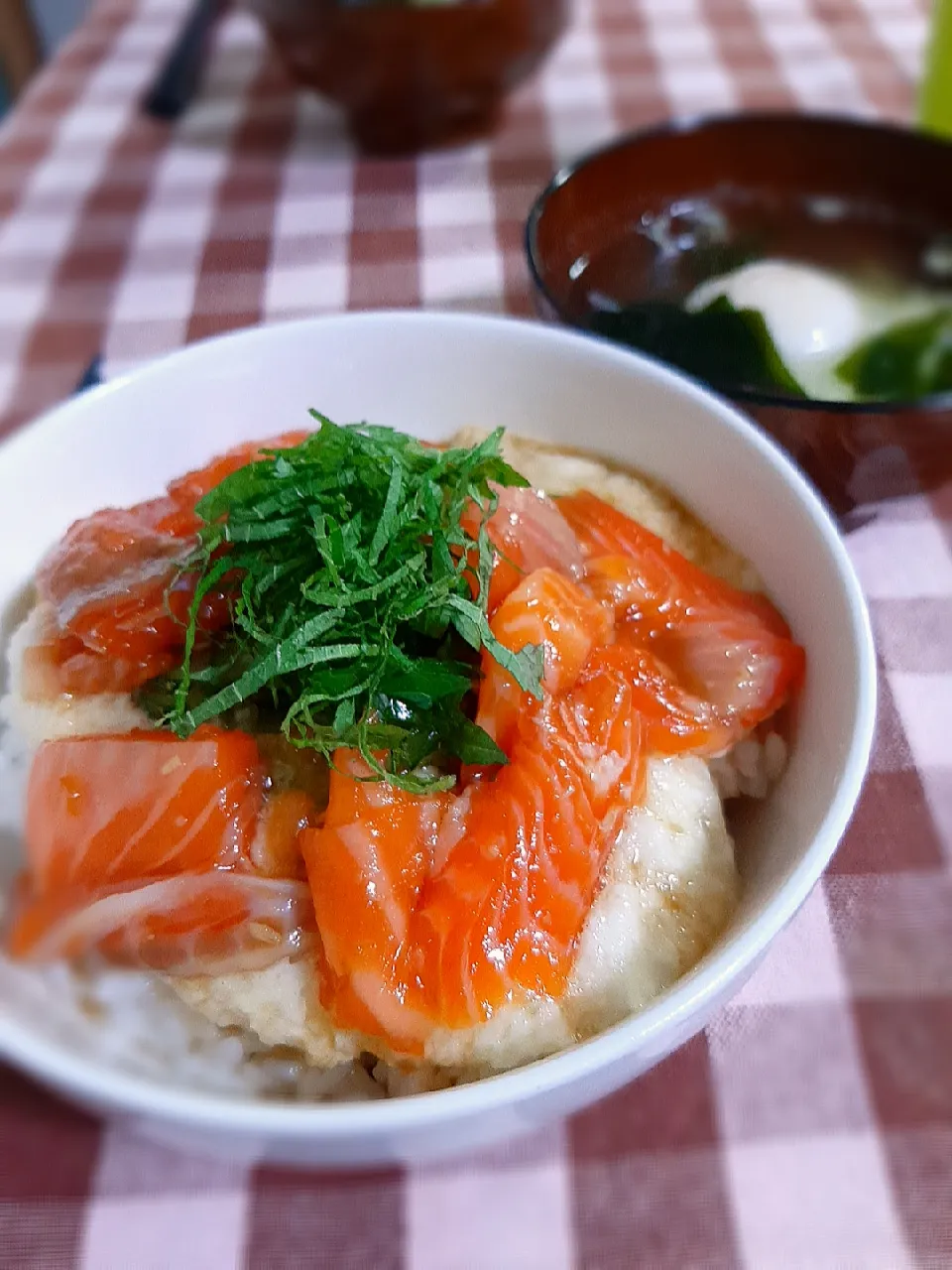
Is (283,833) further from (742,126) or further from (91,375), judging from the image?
(742,126)

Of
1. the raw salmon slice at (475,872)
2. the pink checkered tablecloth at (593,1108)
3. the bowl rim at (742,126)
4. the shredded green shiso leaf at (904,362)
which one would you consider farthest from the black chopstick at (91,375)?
the shredded green shiso leaf at (904,362)

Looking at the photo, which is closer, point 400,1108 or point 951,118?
point 400,1108

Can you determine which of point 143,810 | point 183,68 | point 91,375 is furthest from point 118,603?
point 183,68

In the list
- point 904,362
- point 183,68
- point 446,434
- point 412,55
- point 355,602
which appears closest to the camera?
point 355,602

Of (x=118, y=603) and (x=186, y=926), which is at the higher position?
(x=118, y=603)

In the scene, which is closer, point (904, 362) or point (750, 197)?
point (904, 362)

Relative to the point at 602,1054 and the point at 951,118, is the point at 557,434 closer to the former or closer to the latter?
the point at 602,1054

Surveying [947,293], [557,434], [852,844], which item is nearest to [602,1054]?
[852,844]
